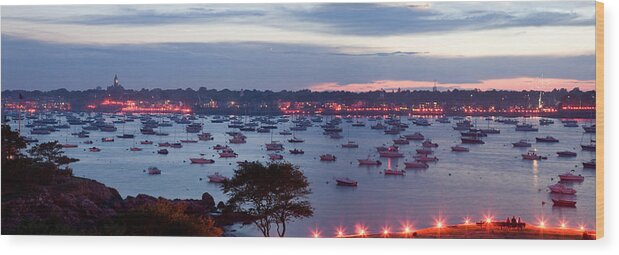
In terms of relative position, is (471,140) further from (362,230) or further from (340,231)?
(340,231)

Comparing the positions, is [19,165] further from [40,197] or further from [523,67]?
[523,67]

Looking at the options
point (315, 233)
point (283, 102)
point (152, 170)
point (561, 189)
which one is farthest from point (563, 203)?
point (152, 170)

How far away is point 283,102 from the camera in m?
7.16

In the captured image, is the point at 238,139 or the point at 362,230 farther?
the point at 238,139

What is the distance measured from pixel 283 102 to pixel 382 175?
97 cm

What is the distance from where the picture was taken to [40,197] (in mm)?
6645

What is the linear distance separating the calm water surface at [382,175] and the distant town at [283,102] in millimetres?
128

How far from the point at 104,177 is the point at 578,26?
366 centimetres

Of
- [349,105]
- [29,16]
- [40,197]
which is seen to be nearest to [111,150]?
[40,197]

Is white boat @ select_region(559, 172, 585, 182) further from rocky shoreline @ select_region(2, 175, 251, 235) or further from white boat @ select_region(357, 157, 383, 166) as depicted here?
rocky shoreline @ select_region(2, 175, 251, 235)

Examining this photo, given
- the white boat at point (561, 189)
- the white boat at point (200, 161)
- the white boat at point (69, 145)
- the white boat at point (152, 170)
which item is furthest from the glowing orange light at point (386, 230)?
the white boat at point (69, 145)

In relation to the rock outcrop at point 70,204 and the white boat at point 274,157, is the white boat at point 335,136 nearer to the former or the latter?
the white boat at point 274,157

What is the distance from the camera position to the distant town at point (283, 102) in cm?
684

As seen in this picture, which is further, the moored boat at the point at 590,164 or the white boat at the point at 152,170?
the white boat at the point at 152,170
